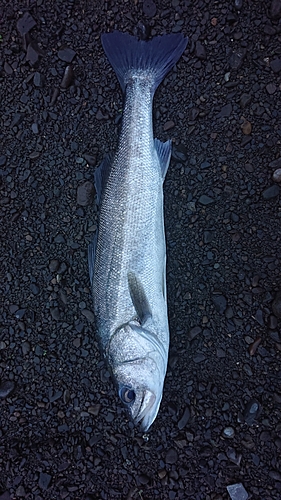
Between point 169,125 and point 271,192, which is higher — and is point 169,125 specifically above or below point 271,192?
above

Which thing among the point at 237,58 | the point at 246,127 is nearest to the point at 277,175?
the point at 246,127

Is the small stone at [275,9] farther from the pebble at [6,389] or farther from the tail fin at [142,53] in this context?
the pebble at [6,389]

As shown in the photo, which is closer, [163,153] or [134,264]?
[134,264]

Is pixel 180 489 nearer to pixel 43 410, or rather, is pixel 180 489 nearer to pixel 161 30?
pixel 43 410

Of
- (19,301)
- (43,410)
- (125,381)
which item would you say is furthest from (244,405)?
(19,301)

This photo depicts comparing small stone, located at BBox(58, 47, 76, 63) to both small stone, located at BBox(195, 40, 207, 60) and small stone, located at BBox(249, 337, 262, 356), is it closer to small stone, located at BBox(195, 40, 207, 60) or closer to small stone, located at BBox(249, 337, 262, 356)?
small stone, located at BBox(195, 40, 207, 60)

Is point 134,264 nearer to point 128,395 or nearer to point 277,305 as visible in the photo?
point 128,395
